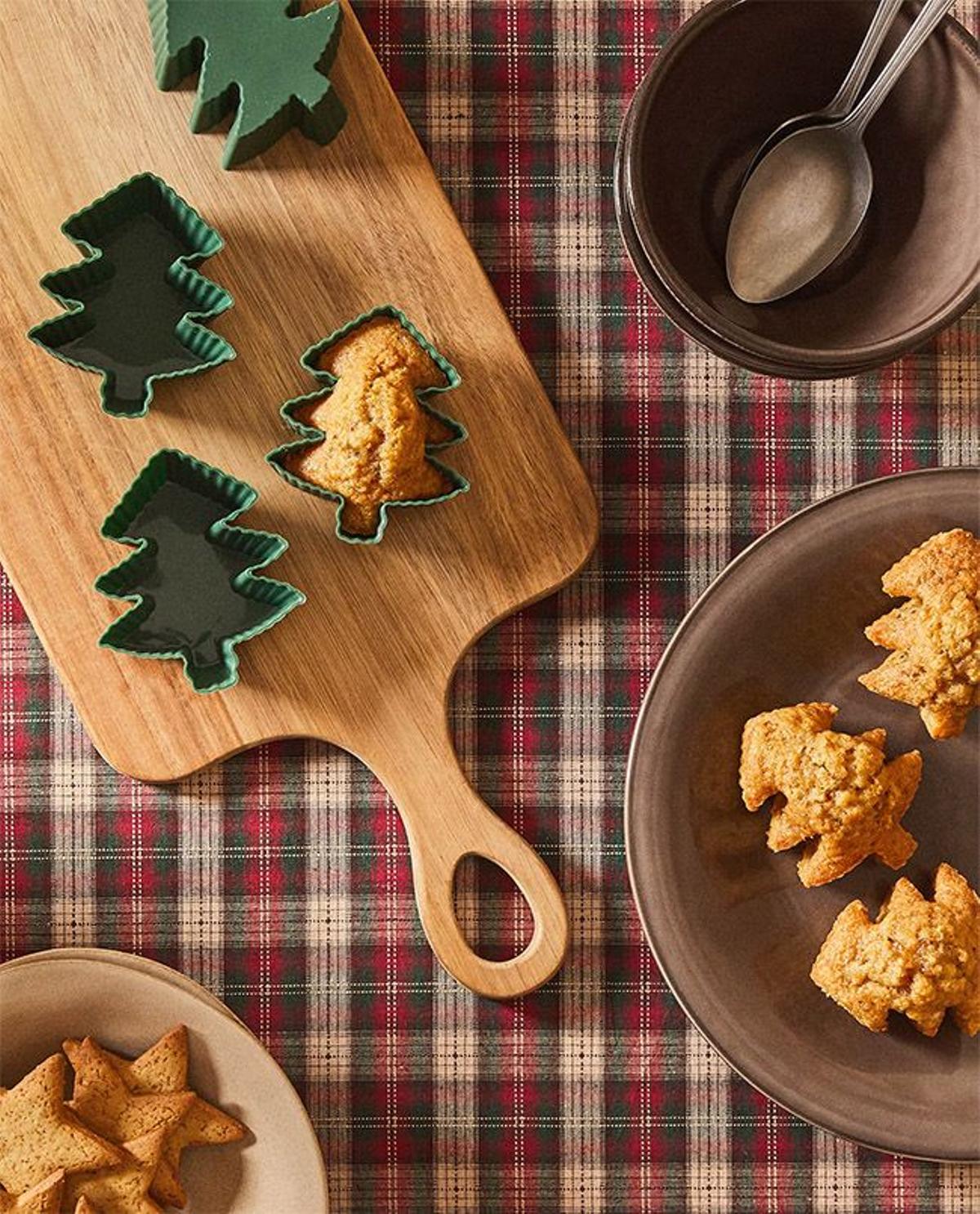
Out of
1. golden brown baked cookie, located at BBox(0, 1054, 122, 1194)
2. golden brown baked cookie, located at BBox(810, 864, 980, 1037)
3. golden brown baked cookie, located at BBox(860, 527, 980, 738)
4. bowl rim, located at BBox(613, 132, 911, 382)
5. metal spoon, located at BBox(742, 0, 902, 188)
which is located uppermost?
metal spoon, located at BBox(742, 0, 902, 188)

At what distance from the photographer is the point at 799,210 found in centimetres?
151

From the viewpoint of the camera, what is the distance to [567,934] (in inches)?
62.2

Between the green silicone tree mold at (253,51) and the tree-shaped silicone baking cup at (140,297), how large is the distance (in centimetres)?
12

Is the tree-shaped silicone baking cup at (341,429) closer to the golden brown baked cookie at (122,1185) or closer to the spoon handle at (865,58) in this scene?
the spoon handle at (865,58)

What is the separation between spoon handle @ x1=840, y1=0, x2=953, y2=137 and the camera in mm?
1394

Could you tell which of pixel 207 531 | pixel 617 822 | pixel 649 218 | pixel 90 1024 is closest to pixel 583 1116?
pixel 617 822

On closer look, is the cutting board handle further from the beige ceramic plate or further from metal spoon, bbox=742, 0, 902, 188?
metal spoon, bbox=742, 0, 902, 188

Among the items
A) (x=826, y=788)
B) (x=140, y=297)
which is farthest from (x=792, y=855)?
(x=140, y=297)

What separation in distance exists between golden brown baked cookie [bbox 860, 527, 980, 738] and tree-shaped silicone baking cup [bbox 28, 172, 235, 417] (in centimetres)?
76

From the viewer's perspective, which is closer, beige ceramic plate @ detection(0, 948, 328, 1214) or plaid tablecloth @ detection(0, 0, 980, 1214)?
beige ceramic plate @ detection(0, 948, 328, 1214)

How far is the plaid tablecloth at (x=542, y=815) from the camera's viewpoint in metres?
1.58

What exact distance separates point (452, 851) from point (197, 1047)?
0.34 metres

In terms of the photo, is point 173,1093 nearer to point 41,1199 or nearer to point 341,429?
point 41,1199

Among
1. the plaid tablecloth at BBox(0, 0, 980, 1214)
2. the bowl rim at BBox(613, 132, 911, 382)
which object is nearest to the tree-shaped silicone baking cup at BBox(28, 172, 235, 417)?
the plaid tablecloth at BBox(0, 0, 980, 1214)
